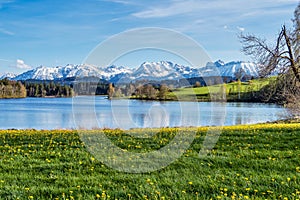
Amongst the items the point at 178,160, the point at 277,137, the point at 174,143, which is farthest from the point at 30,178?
the point at 277,137

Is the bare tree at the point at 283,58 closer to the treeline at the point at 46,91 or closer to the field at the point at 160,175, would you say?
the field at the point at 160,175

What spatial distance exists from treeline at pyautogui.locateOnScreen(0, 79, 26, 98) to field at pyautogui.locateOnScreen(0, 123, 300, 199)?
162m

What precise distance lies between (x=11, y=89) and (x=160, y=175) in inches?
6725

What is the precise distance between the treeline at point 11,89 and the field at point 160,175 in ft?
533

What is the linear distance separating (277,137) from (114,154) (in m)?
8.12

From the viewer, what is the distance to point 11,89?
166 metres

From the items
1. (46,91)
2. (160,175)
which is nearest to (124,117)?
(160,175)

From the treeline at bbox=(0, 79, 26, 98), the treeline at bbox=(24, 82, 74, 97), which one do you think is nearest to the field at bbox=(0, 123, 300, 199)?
the treeline at bbox=(0, 79, 26, 98)

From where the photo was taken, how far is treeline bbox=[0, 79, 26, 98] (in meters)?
163

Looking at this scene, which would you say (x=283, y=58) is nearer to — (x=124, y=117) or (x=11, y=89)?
(x=124, y=117)

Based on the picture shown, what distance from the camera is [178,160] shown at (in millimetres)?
10609

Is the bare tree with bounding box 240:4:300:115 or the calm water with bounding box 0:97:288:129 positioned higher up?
the bare tree with bounding box 240:4:300:115

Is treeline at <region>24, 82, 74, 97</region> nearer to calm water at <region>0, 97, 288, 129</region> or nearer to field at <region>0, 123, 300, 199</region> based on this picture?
calm water at <region>0, 97, 288, 129</region>

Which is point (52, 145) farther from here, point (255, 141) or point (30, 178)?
point (255, 141)
